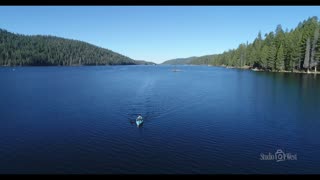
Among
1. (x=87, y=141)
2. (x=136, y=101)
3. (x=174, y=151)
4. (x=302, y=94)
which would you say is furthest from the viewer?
(x=302, y=94)

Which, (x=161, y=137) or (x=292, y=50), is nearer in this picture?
(x=161, y=137)

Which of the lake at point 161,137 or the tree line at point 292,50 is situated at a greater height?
the tree line at point 292,50

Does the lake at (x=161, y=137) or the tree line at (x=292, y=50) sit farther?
the tree line at (x=292, y=50)

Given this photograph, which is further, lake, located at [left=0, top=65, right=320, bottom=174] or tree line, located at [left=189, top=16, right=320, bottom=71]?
tree line, located at [left=189, top=16, right=320, bottom=71]

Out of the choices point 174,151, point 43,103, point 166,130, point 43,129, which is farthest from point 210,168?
point 43,103

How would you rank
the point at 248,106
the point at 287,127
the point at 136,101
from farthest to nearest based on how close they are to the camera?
the point at 136,101
the point at 248,106
the point at 287,127

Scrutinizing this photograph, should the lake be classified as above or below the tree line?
below

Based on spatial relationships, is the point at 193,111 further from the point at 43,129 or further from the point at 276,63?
the point at 276,63

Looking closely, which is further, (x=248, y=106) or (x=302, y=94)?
(x=302, y=94)

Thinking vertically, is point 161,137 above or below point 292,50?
below

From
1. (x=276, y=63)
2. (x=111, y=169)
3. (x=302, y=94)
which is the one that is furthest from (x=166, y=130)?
(x=276, y=63)
